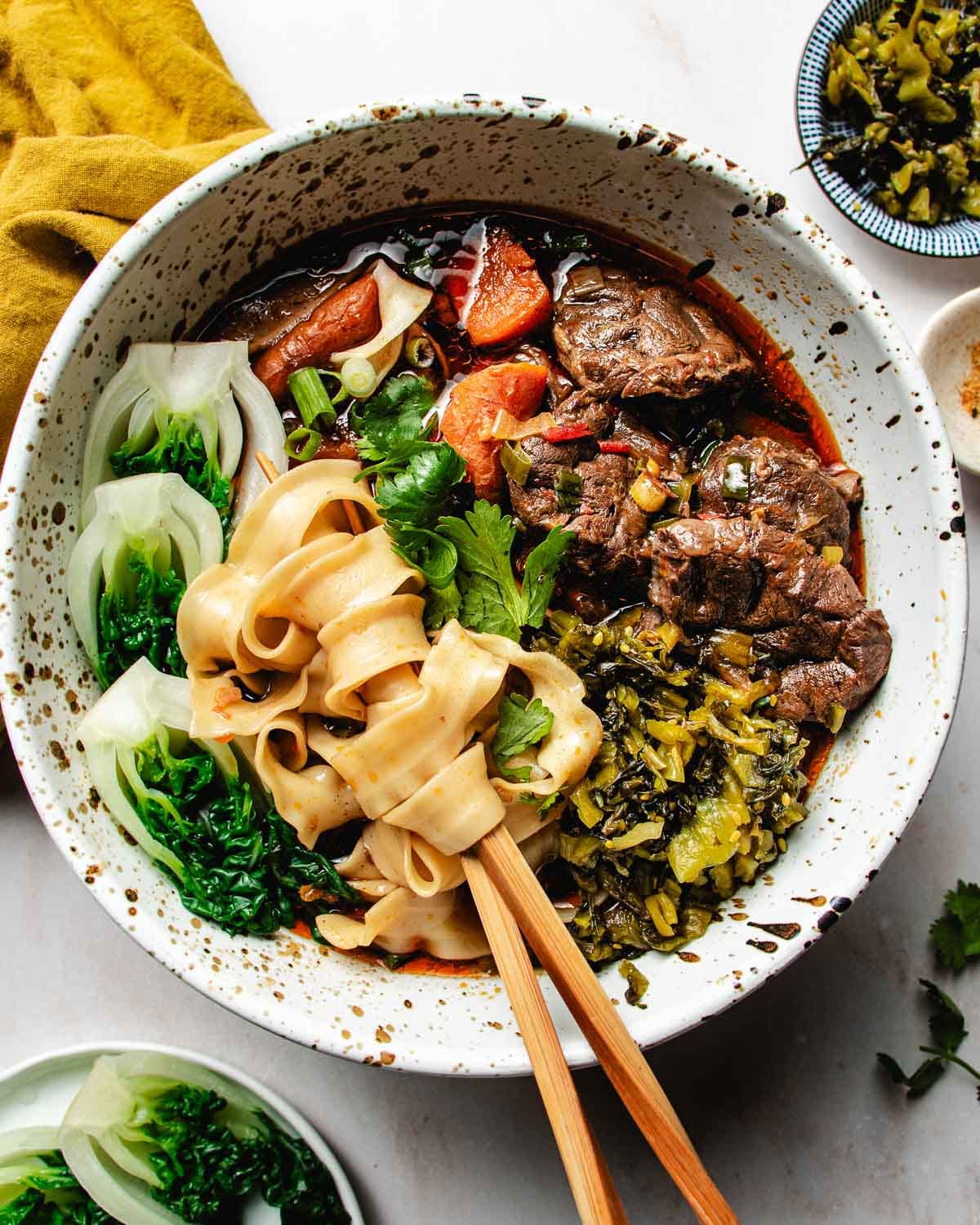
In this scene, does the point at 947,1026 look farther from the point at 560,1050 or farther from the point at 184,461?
the point at 184,461

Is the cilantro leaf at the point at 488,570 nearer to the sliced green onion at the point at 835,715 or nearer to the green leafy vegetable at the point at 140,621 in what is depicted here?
the green leafy vegetable at the point at 140,621

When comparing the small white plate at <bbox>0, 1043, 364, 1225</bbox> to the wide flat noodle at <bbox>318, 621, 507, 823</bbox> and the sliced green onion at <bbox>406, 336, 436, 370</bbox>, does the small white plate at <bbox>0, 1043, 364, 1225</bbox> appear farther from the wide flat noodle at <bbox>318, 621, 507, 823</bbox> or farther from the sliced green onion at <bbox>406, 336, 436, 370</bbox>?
the sliced green onion at <bbox>406, 336, 436, 370</bbox>

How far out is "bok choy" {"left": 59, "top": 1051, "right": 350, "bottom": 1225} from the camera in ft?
10.6

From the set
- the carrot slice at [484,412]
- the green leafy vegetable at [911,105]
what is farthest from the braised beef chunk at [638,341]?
the green leafy vegetable at [911,105]

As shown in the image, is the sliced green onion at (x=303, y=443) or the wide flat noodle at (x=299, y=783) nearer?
the wide flat noodle at (x=299, y=783)

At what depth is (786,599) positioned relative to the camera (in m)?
2.91

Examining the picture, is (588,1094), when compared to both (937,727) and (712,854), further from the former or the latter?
(937,727)

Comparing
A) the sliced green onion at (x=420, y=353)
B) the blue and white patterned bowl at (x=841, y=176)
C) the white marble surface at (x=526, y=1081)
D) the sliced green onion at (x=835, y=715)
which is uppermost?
the blue and white patterned bowl at (x=841, y=176)

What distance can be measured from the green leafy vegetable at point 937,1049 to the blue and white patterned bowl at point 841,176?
8.28 feet

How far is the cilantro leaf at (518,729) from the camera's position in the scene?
284 cm

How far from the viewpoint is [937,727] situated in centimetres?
272

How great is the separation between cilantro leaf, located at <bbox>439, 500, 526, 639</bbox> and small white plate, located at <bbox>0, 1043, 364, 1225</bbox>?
5.48 feet

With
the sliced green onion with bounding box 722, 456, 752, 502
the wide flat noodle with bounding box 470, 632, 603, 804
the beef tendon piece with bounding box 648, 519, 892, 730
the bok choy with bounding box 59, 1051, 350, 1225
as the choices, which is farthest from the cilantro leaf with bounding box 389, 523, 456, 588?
the bok choy with bounding box 59, 1051, 350, 1225

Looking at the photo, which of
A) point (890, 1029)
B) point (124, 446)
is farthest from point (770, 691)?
point (124, 446)
